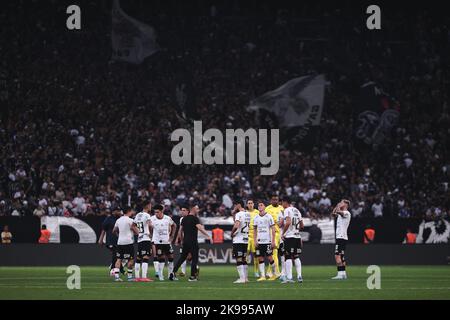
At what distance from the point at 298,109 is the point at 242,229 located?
2323 cm

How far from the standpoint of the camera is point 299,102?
56312 mm

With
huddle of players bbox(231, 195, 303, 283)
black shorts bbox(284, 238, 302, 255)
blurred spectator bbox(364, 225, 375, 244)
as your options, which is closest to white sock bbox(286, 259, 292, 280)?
huddle of players bbox(231, 195, 303, 283)

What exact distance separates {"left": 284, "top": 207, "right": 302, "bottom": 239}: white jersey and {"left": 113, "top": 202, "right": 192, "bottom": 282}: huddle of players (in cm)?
432

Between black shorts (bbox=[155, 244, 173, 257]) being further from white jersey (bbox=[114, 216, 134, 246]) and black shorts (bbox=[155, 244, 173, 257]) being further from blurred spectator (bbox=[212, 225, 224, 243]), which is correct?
blurred spectator (bbox=[212, 225, 224, 243])

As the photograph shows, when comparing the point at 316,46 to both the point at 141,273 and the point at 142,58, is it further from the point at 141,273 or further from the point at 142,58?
the point at 141,273

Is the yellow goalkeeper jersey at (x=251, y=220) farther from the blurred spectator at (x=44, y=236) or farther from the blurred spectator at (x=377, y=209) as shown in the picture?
the blurred spectator at (x=377, y=209)

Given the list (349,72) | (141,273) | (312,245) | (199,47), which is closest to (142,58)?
(199,47)

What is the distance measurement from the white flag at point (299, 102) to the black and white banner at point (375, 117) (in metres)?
2.97

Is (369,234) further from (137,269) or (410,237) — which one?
(137,269)

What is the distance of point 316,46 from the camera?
65562 mm

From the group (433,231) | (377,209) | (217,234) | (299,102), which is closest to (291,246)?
(217,234)

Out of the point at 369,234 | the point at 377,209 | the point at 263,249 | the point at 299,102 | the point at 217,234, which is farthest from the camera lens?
the point at 299,102

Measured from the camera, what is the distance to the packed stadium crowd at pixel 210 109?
49.3m

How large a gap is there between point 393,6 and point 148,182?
26192 millimetres
